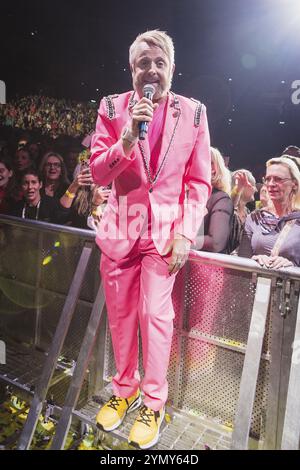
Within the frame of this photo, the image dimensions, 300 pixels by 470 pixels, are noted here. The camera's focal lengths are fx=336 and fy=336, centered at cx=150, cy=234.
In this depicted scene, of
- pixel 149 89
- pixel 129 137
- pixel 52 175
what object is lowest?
pixel 129 137

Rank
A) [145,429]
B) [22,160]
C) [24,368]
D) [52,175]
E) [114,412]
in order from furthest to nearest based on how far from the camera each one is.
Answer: [22,160], [52,175], [24,368], [114,412], [145,429]

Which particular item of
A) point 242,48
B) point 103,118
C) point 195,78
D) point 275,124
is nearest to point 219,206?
point 103,118

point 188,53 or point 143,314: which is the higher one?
point 188,53

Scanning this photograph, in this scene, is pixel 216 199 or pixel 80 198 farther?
pixel 80 198

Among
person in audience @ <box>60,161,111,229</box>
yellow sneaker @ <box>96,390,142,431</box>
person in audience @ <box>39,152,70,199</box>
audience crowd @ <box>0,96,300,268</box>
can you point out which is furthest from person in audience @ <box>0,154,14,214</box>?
yellow sneaker @ <box>96,390,142,431</box>

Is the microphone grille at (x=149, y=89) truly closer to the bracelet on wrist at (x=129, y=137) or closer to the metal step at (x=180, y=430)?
the bracelet on wrist at (x=129, y=137)

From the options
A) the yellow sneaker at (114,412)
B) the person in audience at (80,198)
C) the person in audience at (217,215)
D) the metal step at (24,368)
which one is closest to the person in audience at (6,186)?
the person in audience at (80,198)

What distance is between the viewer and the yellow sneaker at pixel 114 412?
1.96 metres

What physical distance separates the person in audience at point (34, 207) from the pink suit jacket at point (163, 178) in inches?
89.9

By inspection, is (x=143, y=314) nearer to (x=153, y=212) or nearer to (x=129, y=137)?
(x=153, y=212)

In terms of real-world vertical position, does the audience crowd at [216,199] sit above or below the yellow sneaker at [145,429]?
above

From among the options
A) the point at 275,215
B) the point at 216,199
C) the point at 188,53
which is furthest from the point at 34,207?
the point at 188,53

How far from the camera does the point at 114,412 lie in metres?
1.99

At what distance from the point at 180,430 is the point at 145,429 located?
361mm
